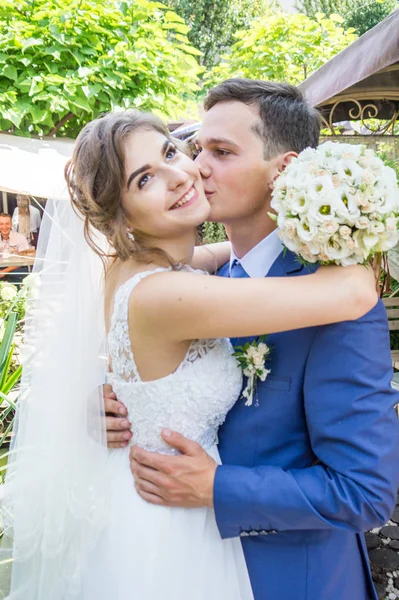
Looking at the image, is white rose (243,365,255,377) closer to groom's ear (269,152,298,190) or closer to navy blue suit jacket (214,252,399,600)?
navy blue suit jacket (214,252,399,600)

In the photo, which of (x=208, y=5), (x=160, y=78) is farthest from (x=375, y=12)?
(x=160, y=78)

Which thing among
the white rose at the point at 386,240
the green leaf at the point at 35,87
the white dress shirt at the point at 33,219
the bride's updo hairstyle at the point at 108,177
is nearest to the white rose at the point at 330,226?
the white rose at the point at 386,240

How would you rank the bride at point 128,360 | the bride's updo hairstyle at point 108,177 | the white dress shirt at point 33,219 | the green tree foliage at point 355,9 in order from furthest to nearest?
the green tree foliage at point 355,9 < the white dress shirt at point 33,219 < the bride's updo hairstyle at point 108,177 < the bride at point 128,360

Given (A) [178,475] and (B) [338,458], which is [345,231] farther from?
(A) [178,475]

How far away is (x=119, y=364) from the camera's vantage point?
168 centimetres

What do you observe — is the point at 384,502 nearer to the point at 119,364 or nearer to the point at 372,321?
the point at 372,321

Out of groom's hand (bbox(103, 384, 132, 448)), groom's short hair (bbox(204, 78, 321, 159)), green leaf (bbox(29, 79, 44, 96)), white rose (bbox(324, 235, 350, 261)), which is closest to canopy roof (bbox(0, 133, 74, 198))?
green leaf (bbox(29, 79, 44, 96))

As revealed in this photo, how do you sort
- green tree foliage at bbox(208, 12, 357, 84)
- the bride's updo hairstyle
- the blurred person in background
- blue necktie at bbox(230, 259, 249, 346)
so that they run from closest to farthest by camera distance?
the bride's updo hairstyle < blue necktie at bbox(230, 259, 249, 346) < the blurred person in background < green tree foliage at bbox(208, 12, 357, 84)

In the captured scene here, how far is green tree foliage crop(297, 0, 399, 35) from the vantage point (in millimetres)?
24594

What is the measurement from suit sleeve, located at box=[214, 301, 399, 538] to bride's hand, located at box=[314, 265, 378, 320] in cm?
5

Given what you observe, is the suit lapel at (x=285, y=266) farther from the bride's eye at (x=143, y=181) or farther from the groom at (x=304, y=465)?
the bride's eye at (x=143, y=181)

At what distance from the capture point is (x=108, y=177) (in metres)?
1.73

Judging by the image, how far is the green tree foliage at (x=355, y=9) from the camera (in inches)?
968

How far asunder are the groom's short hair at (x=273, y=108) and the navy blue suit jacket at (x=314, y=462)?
30.5 inches
